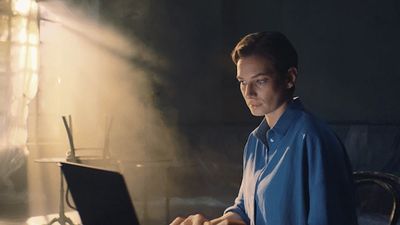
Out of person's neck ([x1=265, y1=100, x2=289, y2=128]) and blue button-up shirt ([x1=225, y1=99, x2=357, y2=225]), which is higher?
person's neck ([x1=265, y1=100, x2=289, y2=128])

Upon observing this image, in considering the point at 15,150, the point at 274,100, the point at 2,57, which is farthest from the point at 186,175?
the point at 274,100

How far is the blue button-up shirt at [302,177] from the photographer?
4.81ft

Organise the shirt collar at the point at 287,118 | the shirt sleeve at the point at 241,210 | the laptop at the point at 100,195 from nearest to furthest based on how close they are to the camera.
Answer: the laptop at the point at 100,195 < the shirt collar at the point at 287,118 < the shirt sleeve at the point at 241,210

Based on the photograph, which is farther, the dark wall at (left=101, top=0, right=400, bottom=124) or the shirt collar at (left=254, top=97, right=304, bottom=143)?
the dark wall at (left=101, top=0, right=400, bottom=124)

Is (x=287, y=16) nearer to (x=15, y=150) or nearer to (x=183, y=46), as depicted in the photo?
(x=183, y=46)

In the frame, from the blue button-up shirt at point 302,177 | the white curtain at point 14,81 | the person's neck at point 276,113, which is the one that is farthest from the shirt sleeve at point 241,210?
the white curtain at point 14,81

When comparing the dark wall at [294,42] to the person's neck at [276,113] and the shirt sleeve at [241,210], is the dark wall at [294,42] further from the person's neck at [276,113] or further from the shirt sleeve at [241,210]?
the person's neck at [276,113]

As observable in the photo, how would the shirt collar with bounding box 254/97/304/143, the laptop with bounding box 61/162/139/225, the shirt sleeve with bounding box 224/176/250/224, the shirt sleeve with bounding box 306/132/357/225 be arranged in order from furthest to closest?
1. the shirt sleeve with bounding box 224/176/250/224
2. the shirt collar with bounding box 254/97/304/143
3. the shirt sleeve with bounding box 306/132/357/225
4. the laptop with bounding box 61/162/139/225

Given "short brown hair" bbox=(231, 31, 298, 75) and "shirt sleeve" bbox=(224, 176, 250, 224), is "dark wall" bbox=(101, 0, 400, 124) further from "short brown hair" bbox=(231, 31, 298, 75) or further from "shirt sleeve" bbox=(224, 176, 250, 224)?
"short brown hair" bbox=(231, 31, 298, 75)

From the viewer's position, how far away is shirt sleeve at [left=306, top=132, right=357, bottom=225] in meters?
1.46

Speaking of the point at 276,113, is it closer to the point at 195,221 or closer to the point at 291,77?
the point at 291,77

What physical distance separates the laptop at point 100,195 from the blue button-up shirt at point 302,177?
51 centimetres

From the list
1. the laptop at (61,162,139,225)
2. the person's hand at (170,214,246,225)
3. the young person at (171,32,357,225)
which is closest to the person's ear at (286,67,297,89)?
the young person at (171,32,357,225)

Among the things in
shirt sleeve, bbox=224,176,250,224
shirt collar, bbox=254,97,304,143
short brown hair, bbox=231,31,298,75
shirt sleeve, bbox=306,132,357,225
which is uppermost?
short brown hair, bbox=231,31,298,75
